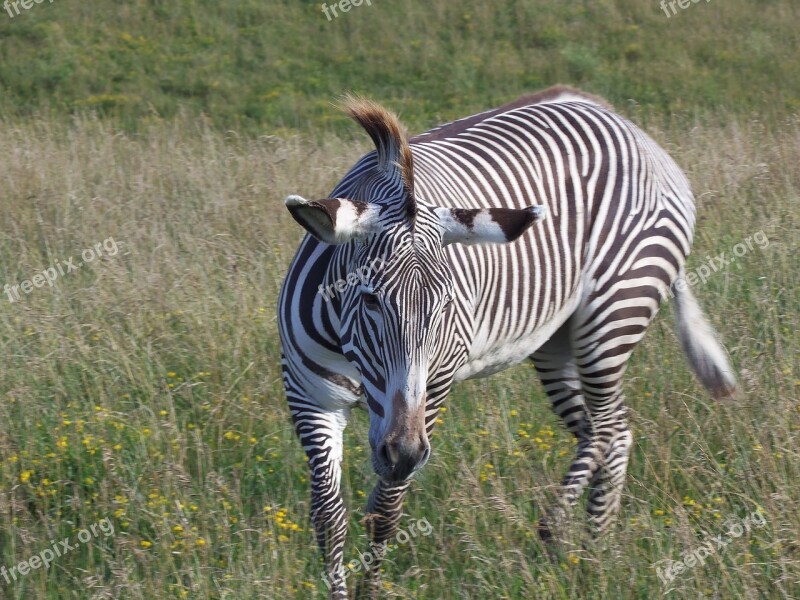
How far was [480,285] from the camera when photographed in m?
3.94

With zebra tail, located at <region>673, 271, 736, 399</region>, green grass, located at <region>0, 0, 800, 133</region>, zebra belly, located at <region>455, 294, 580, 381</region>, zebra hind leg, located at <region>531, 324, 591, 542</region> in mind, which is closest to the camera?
zebra belly, located at <region>455, 294, 580, 381</region>

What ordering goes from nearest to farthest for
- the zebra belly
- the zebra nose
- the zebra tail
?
1. the zebra nose
2. the zebra belly
3. the zebra tail

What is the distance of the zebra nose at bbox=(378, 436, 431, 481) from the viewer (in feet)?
9.52

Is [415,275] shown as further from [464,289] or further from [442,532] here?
[442,532]

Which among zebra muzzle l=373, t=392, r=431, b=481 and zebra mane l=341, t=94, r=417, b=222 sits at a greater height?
zebra mane l=341, t=94, r=417, b=222

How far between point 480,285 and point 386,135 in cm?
79

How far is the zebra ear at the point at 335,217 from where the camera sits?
3018mm

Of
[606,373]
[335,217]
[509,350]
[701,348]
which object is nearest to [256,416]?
[509,350]

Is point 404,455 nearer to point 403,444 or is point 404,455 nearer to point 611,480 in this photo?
point 403,444

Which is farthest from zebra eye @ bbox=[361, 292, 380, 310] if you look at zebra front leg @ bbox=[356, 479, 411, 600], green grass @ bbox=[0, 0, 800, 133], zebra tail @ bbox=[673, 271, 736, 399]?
green grass @ bbox=[0, 0, 800, 133]

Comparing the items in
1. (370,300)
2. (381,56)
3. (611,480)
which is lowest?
(611,480)

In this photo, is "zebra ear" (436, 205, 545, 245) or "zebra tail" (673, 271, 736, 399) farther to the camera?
"zebra tail" (673, 271, 736, 399)

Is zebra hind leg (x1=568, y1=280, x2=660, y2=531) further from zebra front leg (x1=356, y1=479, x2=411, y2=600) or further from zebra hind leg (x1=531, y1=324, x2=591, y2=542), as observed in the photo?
zebra front leg (x1=356, y1=479, x2=411, y2=600)

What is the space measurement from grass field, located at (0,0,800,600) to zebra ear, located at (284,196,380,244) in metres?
1.16
